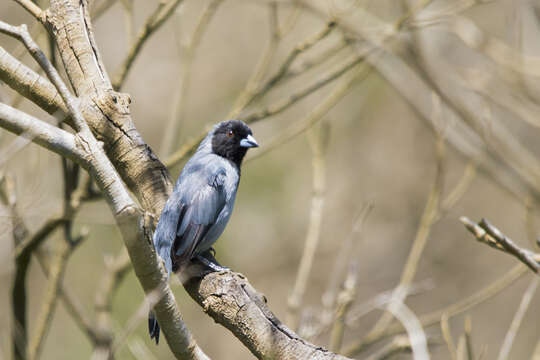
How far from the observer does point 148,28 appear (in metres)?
4.29

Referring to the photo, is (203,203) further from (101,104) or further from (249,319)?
(249,319)

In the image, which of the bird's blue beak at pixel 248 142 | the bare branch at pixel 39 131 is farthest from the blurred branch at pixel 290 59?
the bare branch at pixel 39 131

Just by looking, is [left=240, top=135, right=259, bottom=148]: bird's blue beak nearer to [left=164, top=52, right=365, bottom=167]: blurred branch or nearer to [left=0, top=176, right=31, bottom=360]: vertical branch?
[left=164, top=52, right=365, bottom=167]: blurred branch

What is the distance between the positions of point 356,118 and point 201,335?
500 centimetres

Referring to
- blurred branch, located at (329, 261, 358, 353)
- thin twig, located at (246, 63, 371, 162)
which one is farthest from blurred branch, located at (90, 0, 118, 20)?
blurred branch, located at (329, 261, 358, 353)

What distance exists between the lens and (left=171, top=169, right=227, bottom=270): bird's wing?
428 cm

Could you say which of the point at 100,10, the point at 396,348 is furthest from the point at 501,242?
the point at 100,10

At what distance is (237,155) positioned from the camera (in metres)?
5.60

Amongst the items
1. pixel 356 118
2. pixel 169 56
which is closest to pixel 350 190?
pixel 356 118

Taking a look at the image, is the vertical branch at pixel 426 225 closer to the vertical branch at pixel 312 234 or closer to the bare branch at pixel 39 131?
the vertical branch at pixel 312 234

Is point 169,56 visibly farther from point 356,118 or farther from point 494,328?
point 494,328

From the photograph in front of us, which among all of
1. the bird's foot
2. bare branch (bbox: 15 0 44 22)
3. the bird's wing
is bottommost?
the bird's foot

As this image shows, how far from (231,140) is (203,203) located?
1101 mm

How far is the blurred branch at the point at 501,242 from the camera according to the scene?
2.75 meters
